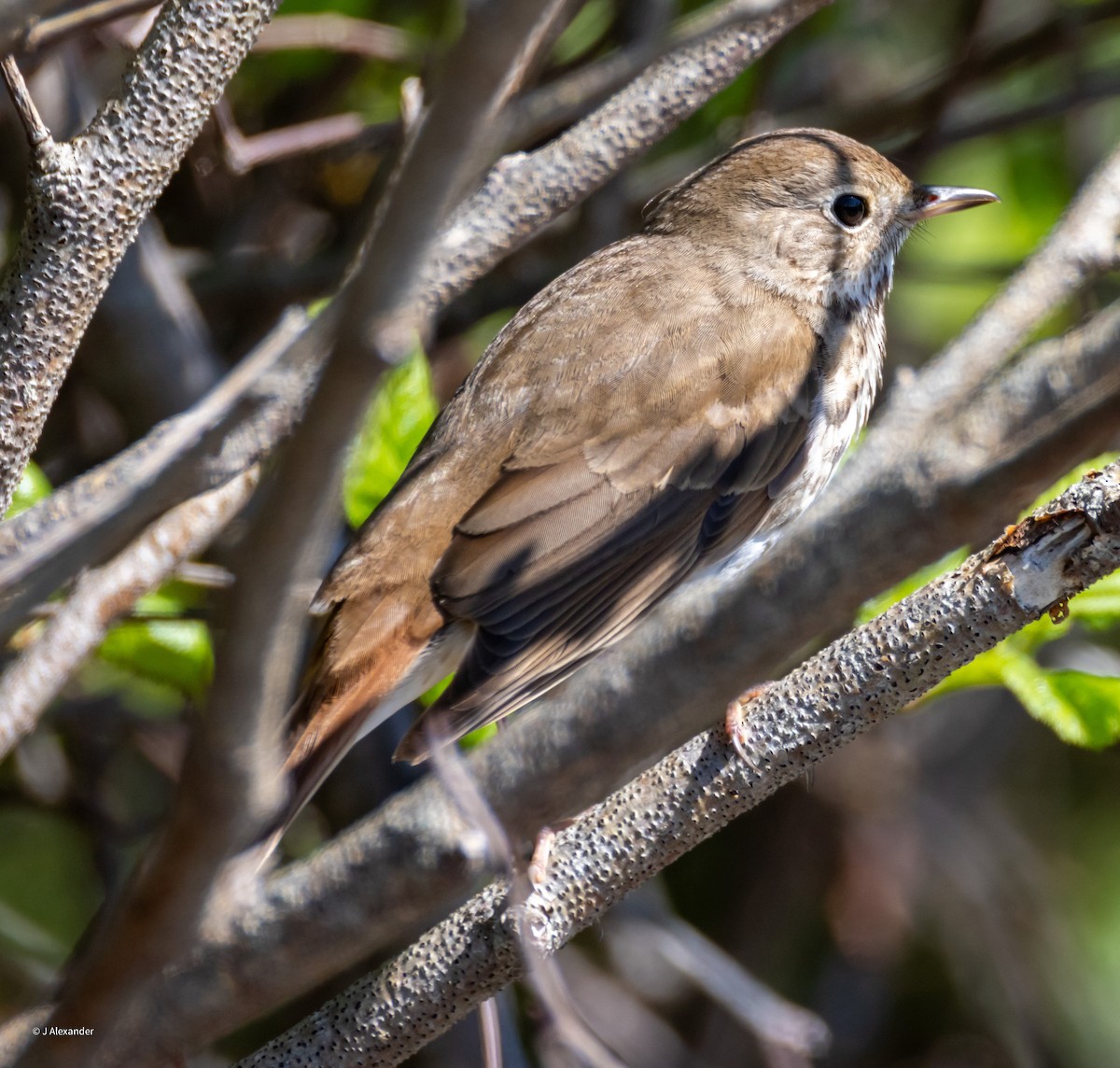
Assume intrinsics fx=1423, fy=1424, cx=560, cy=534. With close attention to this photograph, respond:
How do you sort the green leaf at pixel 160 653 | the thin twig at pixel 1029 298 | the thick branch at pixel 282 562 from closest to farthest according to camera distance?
the thick branch at pixel 282 562
the thin twig at pixel 1029 298
the green leaf at pixel 160 653

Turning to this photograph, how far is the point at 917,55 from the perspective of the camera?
4574mm

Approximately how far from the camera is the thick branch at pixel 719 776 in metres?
1.57

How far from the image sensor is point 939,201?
3.19 m

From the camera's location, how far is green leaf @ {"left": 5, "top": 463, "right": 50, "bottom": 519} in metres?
2.36

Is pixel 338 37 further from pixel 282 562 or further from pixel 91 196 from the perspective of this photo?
pixel 282 562

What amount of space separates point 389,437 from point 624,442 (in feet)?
1.51

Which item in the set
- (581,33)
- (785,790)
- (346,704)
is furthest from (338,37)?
(785,790)

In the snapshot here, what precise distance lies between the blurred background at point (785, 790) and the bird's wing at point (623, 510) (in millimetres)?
731

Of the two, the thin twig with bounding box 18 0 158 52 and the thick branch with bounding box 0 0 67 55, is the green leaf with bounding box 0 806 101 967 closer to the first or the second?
the thin twig with bounding box 18 0 158 52

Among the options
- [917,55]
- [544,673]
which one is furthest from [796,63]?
[544,673]

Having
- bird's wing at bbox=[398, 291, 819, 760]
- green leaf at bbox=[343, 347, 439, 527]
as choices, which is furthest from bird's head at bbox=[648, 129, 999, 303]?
green leaf at bbox=[343, 347, 439, 527]

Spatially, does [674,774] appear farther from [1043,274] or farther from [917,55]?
[917,55]

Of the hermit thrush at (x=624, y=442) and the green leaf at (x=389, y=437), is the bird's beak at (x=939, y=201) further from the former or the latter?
the green leaf at (x=389, y=437)

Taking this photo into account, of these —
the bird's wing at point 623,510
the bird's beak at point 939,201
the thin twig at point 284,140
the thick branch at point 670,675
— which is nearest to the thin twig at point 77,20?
the thin twig at point 284,140
